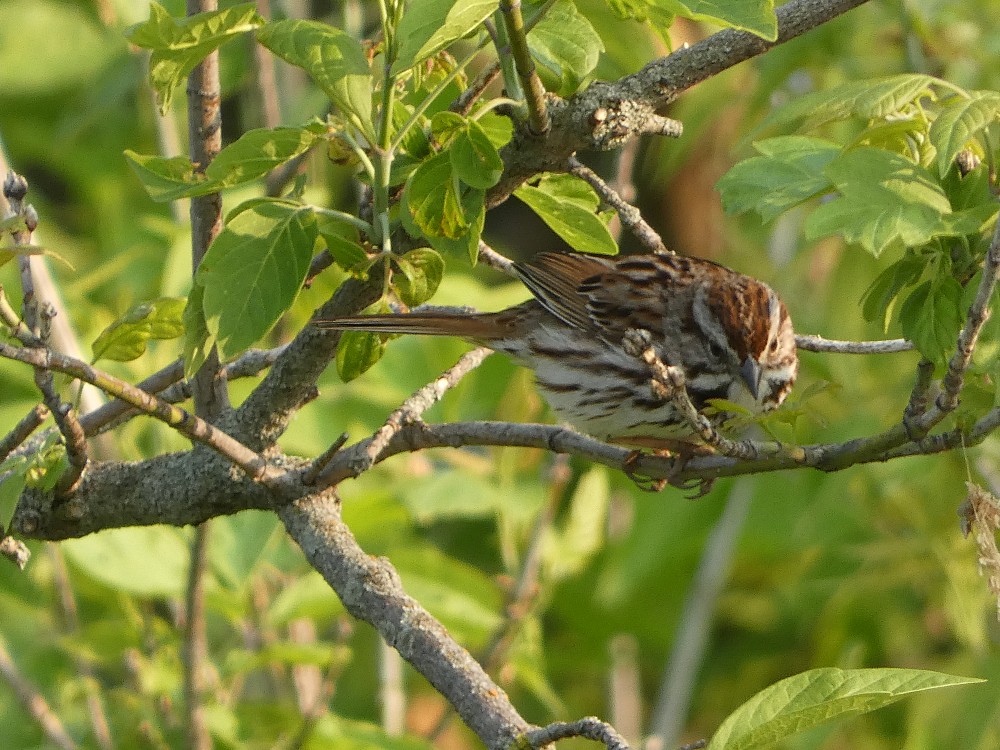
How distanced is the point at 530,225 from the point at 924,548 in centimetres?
386

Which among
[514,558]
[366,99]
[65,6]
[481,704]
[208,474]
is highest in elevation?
[65,6]

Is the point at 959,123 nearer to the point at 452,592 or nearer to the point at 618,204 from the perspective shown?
the point at 618,204

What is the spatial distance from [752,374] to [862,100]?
1101 millimetres

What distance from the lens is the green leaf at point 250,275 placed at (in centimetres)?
182

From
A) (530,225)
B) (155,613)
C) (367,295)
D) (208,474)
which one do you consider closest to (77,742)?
(155,613)

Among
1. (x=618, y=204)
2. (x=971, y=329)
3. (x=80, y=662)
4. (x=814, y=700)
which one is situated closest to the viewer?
(x=814, y=700)

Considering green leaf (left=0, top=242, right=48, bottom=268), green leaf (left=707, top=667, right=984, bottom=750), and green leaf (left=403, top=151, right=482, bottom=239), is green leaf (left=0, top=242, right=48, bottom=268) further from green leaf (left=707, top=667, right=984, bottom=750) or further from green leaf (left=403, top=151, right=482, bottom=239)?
green leaf (left=707, top=667, right=984, bottom=750)

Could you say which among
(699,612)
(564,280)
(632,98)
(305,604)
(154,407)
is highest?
(632,98)

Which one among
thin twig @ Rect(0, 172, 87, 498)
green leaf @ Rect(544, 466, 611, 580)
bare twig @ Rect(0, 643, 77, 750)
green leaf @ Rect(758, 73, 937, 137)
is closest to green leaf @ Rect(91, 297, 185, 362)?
thin twig @ Rect(0, 172, 87, 498)

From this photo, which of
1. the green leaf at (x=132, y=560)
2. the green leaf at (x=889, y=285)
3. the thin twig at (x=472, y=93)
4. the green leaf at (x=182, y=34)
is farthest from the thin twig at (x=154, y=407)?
the green leaf at (x=132, y=560)

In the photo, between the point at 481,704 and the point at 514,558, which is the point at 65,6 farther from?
the point at 481,704

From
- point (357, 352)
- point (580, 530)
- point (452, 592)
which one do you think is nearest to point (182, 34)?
point (357, 352)

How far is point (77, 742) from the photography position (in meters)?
3.79

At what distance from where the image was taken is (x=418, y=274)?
6.47ft
